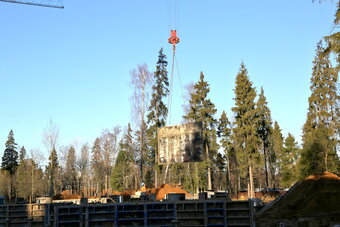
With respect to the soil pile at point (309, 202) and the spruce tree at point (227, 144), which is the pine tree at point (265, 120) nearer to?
the spruce tree at point (227, 144)

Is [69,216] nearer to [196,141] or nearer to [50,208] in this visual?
[50,208]

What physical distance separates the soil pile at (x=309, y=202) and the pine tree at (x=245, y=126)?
97.5 ft

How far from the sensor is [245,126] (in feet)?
166

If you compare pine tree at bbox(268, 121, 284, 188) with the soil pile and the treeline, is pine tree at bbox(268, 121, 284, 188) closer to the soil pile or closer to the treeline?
the treeline

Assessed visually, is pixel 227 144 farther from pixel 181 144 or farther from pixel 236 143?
pixel 181 144

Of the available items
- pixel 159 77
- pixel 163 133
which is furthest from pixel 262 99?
pixel 163 133

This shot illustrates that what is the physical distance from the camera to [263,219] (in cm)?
1927

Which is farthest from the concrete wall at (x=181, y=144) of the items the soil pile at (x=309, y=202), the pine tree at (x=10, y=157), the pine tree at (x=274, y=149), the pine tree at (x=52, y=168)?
the pine tree at (x=10, y=157)

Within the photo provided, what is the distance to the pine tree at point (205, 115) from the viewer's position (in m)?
51.0

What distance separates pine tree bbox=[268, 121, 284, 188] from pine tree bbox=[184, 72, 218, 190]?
23474mm

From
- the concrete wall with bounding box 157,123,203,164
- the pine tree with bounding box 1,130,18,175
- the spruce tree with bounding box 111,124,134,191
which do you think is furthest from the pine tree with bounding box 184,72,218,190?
the pine tree with bounding box 1,130,18,175

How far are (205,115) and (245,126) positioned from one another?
6024mm

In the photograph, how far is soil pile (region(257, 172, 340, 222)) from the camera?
1772cm

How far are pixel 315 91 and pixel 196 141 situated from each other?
21.0m
